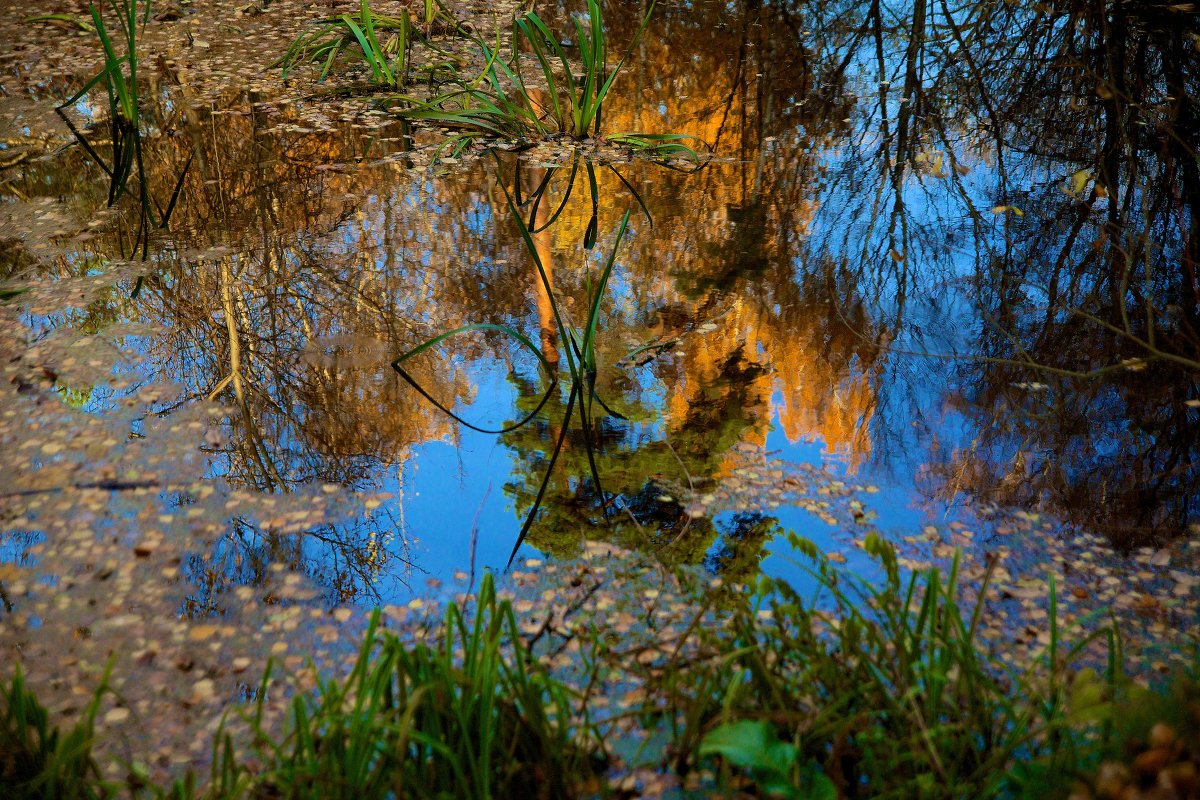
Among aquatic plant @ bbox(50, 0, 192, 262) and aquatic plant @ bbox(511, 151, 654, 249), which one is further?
aquatic plant @ bbox(511, 151, 654, 249)

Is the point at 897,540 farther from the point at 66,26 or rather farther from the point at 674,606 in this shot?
the point at 66,26

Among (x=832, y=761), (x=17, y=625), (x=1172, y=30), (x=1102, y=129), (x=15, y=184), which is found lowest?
(x=17, y=625)

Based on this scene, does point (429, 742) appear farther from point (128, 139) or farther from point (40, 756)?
point (128, 139)

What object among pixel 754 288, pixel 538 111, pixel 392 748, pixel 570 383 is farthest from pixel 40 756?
pixel 538 111

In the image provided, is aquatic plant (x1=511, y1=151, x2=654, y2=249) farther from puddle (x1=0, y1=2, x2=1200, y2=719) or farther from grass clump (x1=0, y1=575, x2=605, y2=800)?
grass clump (x1=0, y1=575, x2=605, y2=800)

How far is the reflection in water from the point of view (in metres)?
2.38

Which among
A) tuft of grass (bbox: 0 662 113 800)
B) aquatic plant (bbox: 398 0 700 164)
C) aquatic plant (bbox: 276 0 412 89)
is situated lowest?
tuft of grass (bbox: 0 662 113 800)

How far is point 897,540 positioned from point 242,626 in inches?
54.8

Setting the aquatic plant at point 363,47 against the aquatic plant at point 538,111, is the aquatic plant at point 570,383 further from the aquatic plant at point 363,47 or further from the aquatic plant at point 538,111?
the aquatic plant at point 363,47

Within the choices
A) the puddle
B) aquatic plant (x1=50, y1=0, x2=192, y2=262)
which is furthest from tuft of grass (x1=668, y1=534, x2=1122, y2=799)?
aquatic plant (x1=50, y1=0, x2=192, y2=262)

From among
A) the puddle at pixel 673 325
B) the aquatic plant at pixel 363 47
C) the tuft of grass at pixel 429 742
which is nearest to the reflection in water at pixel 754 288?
the puddle at pixel 673 325

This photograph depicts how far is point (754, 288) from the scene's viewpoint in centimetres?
318

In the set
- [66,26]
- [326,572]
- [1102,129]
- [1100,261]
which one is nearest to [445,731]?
[326,572]

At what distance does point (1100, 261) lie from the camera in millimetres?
3254
